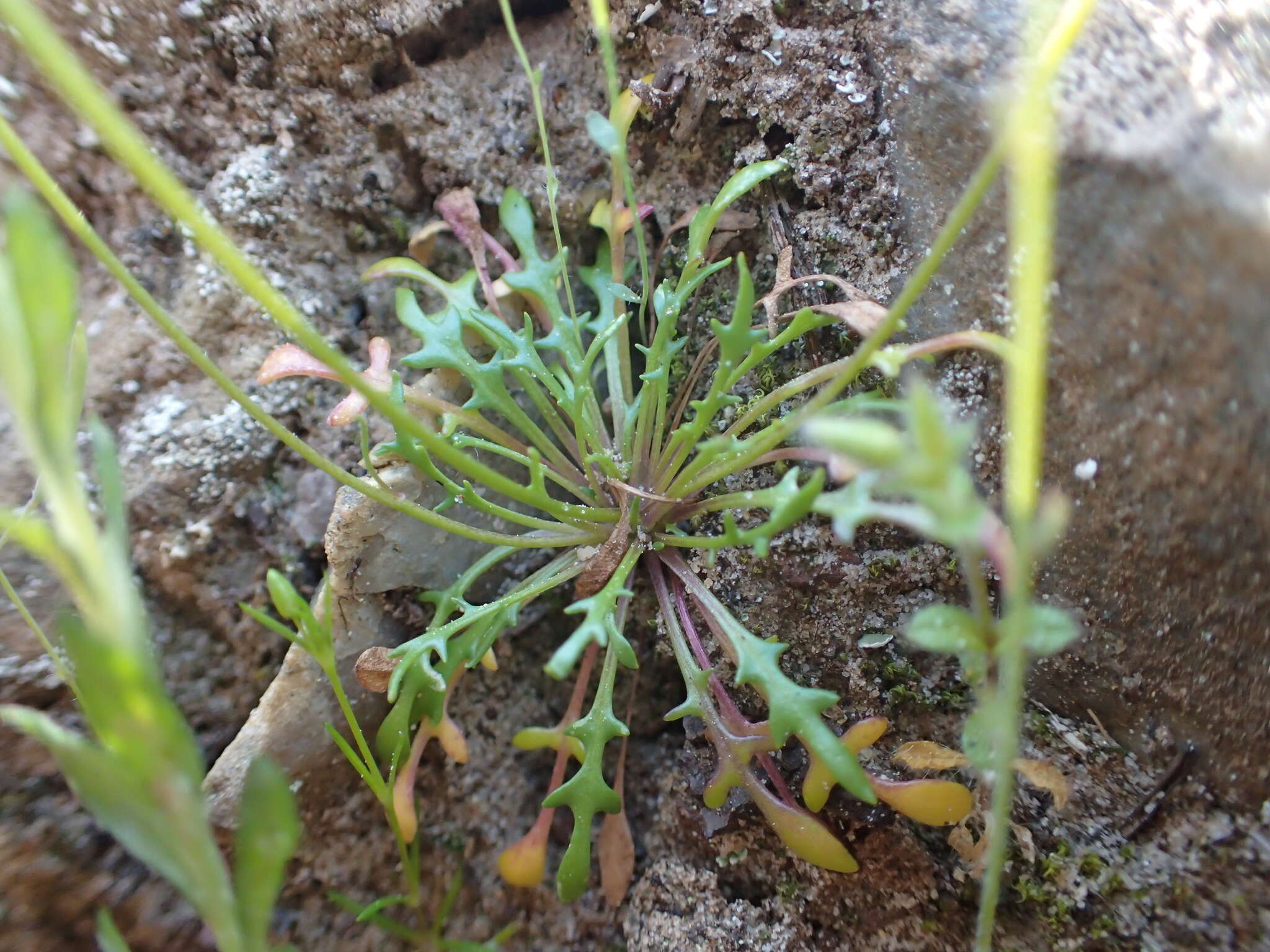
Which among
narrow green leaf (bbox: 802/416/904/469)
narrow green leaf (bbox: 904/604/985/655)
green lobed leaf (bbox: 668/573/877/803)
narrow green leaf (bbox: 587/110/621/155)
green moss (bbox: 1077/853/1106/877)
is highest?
narrow green leaf (bbox: 587/110/621/155)

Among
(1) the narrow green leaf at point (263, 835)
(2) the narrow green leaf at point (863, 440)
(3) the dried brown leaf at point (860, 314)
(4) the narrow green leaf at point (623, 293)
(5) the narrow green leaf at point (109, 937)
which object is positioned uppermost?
(4) the narrow green leaf at point (623, 293)

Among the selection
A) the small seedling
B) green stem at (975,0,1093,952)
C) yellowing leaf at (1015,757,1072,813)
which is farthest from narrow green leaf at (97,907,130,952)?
yellowing leaf at (1015,757,1072,813)

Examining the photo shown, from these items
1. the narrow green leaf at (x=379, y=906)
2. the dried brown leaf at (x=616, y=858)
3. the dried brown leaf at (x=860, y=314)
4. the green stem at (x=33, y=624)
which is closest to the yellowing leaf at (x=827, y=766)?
the dried brown leaf at (x=616, y=858)

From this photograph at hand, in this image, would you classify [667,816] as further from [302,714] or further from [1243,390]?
[1243,390]

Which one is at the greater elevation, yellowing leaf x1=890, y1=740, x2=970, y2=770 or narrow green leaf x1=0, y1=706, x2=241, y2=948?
narrow green leaf x1=0, y1=706, x2=241, y2=948

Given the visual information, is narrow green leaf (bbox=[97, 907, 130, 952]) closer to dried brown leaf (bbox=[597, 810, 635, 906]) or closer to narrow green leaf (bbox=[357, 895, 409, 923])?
narrow green leaf (bbox=[357, 895, 409, 923])

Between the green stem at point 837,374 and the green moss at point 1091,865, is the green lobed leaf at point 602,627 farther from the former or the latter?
the green moss at point 1091,865
